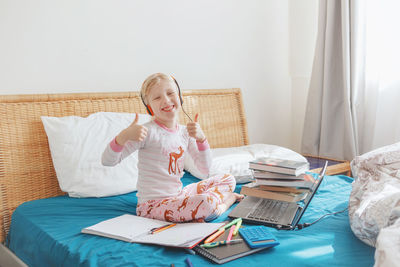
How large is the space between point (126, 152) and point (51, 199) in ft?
1.85

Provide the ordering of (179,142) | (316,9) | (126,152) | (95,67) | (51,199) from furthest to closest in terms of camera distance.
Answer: (316,9) → (95,67) → (51,199) → (179,142) → (126,152)

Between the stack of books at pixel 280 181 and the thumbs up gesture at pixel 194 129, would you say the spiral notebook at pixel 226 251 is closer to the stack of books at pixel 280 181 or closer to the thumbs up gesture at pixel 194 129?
the stack of books at pixel 280 181

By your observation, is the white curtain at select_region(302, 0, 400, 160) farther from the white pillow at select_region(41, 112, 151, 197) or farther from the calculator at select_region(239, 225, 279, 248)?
the calculator at select_region(239, 225, 279, 248)

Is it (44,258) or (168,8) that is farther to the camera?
(168,8)

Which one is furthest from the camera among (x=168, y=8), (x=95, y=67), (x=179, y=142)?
(x=168, y=8)

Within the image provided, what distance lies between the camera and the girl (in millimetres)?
1362

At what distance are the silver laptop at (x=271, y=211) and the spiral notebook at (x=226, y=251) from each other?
0.66 feet

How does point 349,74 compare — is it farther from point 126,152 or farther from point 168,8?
point 126,152

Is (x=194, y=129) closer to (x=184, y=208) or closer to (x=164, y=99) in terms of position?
(x=164, y=99)

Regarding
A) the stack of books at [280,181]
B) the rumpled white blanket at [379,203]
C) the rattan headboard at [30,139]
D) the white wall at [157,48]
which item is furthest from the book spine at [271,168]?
the white wall at [157,48]

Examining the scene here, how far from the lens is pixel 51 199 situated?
1745 millimetres

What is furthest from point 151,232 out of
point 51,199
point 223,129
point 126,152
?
point 223,129

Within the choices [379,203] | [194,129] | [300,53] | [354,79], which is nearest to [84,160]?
[194,129]

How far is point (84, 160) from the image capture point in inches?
70.0
